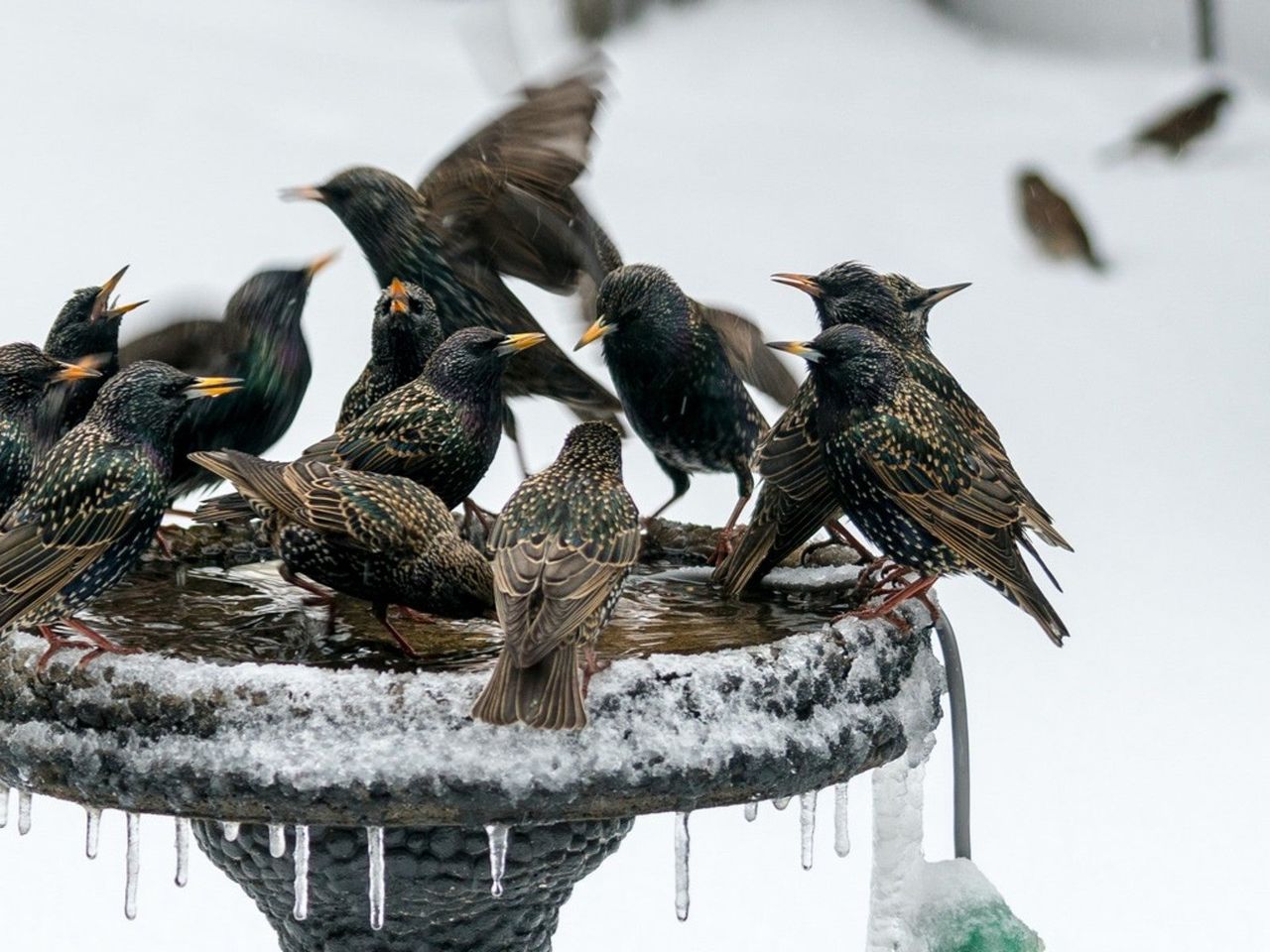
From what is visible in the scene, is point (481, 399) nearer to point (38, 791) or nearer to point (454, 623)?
point (454, 623)

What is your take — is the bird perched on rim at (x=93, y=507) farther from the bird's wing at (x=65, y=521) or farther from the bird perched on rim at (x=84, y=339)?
the bird perched on rim at (x=84, y=339)

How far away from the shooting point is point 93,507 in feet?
8.86

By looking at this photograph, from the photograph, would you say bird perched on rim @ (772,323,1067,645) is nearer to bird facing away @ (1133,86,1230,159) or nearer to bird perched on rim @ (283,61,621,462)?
bird perched on rim @ (283,61,621,462)

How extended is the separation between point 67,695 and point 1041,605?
56.2 inches

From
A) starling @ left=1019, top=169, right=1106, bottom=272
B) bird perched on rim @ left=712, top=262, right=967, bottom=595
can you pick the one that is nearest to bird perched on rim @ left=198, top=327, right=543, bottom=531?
bird perched on rim @ left=712, top=262, right=967, bottom=595

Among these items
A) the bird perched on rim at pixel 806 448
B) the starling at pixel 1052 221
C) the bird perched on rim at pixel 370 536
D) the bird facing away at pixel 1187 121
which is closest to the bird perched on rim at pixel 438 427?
the bird perched on rim at pixel 370 536

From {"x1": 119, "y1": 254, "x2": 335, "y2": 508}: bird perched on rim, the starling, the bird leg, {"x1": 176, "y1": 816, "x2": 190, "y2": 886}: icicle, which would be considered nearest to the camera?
the bird leg

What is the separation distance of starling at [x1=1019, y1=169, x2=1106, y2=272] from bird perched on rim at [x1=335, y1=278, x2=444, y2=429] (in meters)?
5.03

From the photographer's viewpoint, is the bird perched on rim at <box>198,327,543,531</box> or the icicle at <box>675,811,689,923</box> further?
the bird perched on rim at <box>198,327,543,531</box>

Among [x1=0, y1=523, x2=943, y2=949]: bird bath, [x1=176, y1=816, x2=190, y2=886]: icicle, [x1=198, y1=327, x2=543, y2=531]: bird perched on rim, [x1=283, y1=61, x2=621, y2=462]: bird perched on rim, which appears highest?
[x1=283, y1=61, x2=621, y2=462]: bird perched on rim

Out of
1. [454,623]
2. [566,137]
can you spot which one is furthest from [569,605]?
[566,137]

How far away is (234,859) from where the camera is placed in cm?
309

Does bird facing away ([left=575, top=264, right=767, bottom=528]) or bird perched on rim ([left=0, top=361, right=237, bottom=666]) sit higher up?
bird facing away ([left=575, top=264, right=767, bottom=528])

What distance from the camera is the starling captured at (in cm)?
786
